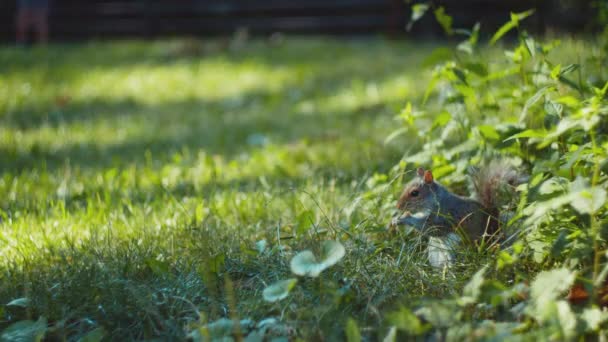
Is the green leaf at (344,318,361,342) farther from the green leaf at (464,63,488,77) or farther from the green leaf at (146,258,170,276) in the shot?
the green leaf at (464,63,488,77)

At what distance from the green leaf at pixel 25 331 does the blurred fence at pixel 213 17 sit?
6524 millimetres

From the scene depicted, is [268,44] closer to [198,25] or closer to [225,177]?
[198,25]

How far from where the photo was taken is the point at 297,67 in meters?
5.56

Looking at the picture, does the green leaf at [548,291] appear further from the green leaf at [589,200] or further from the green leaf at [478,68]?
the green leaf at [478,68]

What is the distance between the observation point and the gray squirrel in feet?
5.69

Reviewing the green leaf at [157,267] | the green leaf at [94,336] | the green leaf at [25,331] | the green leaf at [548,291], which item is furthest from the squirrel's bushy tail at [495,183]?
the green leaf at [25,331]

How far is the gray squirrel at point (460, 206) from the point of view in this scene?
1.74 metres

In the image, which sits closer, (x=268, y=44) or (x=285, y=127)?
(x=285, y=127)

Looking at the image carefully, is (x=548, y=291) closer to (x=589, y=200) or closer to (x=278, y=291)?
(x=589, y=200)

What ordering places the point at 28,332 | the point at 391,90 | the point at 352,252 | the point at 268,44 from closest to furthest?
the point at 28,332 → the point at 352,252 → the point at 391,90 → the point at 268,44

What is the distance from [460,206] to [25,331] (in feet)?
3.91

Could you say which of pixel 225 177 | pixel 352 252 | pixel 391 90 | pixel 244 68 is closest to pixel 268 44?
pixel 244 68

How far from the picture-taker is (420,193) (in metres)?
1.83

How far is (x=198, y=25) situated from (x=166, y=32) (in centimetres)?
44
